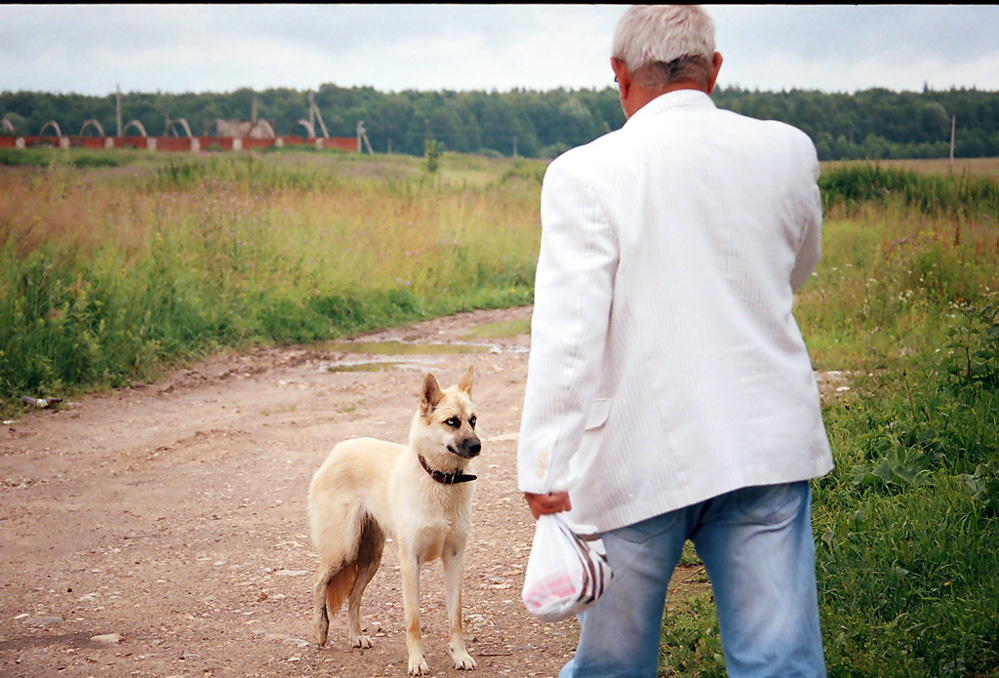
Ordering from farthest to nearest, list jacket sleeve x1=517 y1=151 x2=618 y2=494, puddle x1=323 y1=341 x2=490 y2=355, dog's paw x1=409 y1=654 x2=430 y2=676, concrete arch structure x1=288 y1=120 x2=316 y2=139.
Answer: concrete arch structure x1=288 y1=120 x2=316 y2=139
puddle x1=323 y1=341 x2=490 y2=355
dog's paw x1=409 y1=654 x2=430 y2=676
jacket sleeve x1=517 y1=151 x2=618 y2=494

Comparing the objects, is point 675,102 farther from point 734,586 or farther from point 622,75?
point 734,586

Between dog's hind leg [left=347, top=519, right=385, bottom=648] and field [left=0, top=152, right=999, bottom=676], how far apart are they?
141cm

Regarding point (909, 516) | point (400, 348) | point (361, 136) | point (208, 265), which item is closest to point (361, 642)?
point (909, 516)

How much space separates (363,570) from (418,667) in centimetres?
65

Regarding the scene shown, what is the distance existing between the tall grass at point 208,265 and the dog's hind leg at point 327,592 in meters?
5.95

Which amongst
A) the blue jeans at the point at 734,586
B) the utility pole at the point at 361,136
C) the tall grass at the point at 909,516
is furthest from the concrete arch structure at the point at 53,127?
the blue jeans at the point at 734,586

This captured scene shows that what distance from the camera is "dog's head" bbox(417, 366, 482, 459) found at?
4.02m

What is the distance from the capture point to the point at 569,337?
2.01 m

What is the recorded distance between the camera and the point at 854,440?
5480mm

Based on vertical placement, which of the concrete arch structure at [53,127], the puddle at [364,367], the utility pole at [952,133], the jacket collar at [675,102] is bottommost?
the puddle at [364,367]

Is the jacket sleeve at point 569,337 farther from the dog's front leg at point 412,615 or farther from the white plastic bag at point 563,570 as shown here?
the dog's front leg at point 412,615

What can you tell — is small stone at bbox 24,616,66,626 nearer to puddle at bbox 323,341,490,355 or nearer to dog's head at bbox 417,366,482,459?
dog's head at bbox 417,366,482,459

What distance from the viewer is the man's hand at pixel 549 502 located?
6.75ft

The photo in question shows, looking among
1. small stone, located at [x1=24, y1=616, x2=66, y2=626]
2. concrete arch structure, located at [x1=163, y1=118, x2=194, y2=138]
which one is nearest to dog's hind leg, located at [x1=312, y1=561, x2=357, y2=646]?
small stone, located at [x1=24, y1=616, x2=66, y2=626]
